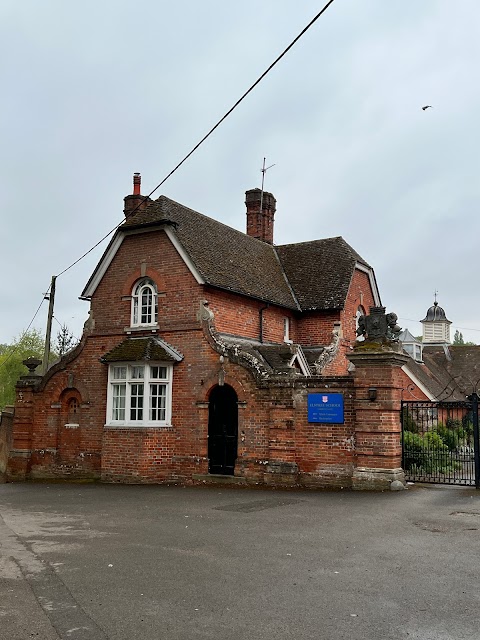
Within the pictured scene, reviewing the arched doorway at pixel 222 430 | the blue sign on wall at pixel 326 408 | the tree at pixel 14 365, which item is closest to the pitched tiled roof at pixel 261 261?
the arched doorway at pixel 222 430

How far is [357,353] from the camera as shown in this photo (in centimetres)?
1458

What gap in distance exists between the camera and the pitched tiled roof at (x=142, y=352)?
58.1 ft

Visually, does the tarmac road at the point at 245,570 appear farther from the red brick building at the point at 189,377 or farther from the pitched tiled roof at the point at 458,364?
the pitched tiled roof at the point at 458,364

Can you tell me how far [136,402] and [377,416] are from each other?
747 cm

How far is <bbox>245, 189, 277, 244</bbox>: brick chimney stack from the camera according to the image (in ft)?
88.7

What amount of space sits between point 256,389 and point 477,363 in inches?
1313

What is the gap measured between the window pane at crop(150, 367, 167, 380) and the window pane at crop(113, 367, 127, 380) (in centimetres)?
99

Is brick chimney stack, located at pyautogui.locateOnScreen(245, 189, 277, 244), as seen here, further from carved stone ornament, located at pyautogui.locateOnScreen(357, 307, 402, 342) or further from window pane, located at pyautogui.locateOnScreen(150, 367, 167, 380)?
carved stone ornament, located at pyautogui.locateOnScreen(357, 307, 402, 342)

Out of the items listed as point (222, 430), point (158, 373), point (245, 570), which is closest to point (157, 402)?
point (158, 373)

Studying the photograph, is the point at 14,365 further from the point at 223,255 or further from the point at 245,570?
the point at 245,570

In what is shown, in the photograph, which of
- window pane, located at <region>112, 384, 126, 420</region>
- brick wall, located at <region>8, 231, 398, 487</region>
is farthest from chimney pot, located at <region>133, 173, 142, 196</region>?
window pane, located at <region>112, 384, 126, 420</region>

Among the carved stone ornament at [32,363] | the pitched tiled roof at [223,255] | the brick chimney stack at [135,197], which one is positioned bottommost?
the carved stone ornament at [32,363]

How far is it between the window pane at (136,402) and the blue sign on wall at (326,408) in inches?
216

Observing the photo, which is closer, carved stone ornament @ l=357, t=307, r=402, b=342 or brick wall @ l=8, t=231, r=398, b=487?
carved stone ornament @ l=357, t=307, r=402, b=342
